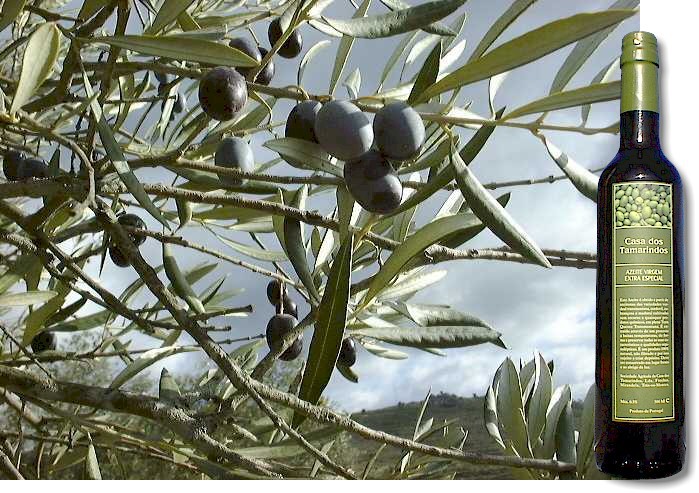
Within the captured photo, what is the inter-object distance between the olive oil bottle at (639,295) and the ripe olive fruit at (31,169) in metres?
0.57

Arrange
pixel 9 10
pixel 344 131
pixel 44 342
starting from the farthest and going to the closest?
pixel 44 342, pixel 9 10, pixel 344 131

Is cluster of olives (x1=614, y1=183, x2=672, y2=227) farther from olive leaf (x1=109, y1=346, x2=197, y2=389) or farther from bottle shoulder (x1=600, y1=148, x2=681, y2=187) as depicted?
olive leaf (x1=109, y1=346, x2=197, y2=389)

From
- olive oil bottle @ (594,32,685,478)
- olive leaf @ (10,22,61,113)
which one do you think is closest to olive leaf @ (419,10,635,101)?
olive oil bottle @ (594,32,685,478)

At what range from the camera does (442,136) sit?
75 cm

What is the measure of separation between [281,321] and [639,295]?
37 cm

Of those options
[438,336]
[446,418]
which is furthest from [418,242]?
[446,418]

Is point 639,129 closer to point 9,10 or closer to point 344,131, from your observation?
point 344,131

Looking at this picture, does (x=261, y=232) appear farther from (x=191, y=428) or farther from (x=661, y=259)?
(x=661, y=259)

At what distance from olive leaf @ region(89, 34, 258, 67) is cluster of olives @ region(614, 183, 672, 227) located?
1.01 feet

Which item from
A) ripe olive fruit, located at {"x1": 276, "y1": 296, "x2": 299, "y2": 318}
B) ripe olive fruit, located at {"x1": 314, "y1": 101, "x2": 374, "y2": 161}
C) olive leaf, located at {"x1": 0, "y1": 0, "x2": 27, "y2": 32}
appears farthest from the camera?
ripe olive fruit, located at {"x1": 276, "y1": 296, "x2": 299, "y2": 318}

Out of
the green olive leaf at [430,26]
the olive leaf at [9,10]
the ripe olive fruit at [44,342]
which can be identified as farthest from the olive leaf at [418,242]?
the ripe olive fruit at [44,342]

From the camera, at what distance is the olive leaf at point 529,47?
52cm

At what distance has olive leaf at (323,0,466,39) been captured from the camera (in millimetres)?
532

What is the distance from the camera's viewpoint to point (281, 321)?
0.85 meters
